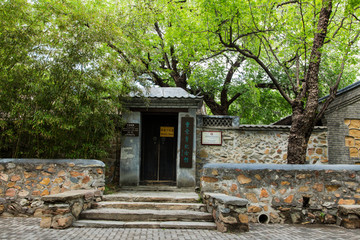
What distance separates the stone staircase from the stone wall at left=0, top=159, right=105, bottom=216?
73 cm

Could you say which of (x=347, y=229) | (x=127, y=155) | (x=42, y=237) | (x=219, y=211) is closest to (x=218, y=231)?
(x=219, y=211)

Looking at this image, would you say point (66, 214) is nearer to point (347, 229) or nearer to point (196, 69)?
point (347, 229)

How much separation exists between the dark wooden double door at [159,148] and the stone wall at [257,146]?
2.89ft

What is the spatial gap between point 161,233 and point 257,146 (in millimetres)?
4803

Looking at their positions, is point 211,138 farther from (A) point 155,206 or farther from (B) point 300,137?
(A) point 155,206

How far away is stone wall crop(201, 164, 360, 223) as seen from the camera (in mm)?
4801

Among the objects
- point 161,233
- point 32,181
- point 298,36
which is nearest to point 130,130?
point 32,181

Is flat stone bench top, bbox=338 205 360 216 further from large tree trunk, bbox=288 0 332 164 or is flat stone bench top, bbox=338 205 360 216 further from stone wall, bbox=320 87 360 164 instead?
stone wall, bbox=320 87 360 164

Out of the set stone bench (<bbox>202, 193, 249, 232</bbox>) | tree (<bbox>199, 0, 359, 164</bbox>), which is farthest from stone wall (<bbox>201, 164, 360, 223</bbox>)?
stone bench (<bbox>202, 193, 249, 232</bbox>)

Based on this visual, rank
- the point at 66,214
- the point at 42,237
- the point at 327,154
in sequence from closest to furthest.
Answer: the point at 42,237, the point at 66,214, the point at 327,154

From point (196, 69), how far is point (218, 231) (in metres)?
8.44

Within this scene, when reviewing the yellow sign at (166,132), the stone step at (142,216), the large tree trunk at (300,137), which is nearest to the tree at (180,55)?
the yellow sign at (166,132)

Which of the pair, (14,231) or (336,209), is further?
(336,209)

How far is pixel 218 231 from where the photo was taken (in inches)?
165
